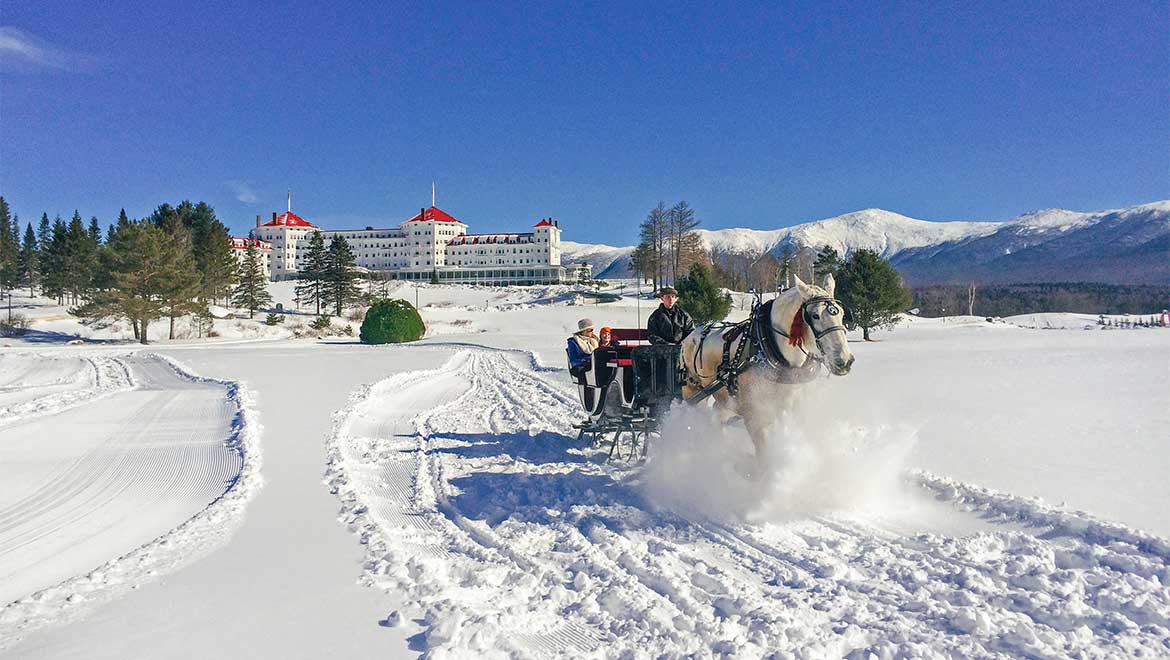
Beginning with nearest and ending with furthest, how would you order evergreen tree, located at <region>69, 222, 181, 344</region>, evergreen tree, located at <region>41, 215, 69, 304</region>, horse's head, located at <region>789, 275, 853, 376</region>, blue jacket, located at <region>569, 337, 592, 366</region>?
horse's head, located at <region>789, 275, 853, 376</region> < blue jacket, located at <region>569, 337, 592, 366</region> < evergreen tree, located at <region>69, 222, 181, 344</region> < evergreen tree, located at <region>41, 215, 69, 304</region>

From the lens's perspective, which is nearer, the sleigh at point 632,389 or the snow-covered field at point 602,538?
the snow-covered field at point 602,538

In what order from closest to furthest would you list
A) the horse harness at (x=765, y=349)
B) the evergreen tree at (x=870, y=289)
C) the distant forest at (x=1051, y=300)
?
the horse harness at (x=765, y=349)
the evergreen tree at (x=870, y=289)
the distant forest at (x=1051, y=300)

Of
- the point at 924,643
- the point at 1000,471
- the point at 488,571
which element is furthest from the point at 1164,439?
the point at 488,571

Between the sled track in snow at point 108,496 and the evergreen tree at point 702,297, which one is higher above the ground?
the evergreen tree at point 702,297

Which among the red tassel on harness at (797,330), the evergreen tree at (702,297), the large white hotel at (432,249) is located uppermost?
the large white hotel at (432,249)

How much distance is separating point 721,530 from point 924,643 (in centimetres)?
193

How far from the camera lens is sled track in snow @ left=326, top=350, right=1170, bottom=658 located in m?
3.35

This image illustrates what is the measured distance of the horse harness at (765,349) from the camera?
524 centimetres

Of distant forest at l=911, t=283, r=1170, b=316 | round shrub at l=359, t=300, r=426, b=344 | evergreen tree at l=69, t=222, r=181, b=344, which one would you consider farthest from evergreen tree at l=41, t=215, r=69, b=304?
distant forest at l=911, t=283, r=1170, b=316

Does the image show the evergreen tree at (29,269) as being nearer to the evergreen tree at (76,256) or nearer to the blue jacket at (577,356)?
the evergreen tree at (76,256)

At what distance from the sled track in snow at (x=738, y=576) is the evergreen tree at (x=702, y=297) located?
96.6 feet

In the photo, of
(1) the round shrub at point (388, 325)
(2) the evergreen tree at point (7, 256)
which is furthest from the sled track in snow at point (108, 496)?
(2) the evergreen tree at point (7, 256)

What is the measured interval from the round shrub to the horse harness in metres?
30.6

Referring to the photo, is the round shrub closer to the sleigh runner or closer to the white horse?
the sleigh runner
